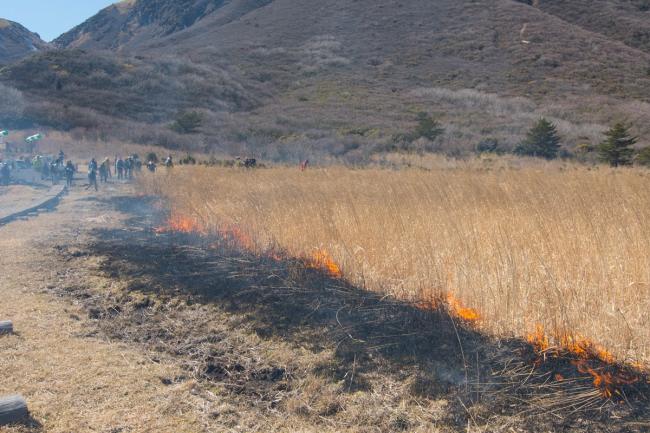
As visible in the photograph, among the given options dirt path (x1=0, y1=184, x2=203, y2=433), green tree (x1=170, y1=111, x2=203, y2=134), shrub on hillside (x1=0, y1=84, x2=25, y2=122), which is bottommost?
dirt path (x1=0, y1=184, x2=203, y2=433)

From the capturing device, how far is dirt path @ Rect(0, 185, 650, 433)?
350 centimetres

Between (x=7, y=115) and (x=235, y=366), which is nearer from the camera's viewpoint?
(x=235, y=366)

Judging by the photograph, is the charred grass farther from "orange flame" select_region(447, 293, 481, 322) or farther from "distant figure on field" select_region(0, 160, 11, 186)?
"distant figure on field" select_region(0, 160, 11, 186)

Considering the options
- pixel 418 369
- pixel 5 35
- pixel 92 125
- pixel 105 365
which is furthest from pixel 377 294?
pixel 5 35

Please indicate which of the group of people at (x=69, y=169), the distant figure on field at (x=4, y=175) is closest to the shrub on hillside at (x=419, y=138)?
the group of people at (x=69, y=169)

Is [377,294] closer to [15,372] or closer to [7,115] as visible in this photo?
[15,372]

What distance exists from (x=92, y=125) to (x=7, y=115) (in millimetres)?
4859

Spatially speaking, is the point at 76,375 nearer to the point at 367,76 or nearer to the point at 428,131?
the point at 428,131

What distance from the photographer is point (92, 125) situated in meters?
33.9

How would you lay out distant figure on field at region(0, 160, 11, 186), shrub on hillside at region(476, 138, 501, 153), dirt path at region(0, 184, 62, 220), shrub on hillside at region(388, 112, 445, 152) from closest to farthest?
1. dirt path at region(0, 184, 62, 220)
2. distant figure on field at region(0, 160, 11, 186)
3. shrub on hillside at region(476, 138, 501, 153)
4. shrub on hillside at region(388, 112, 445, 152)

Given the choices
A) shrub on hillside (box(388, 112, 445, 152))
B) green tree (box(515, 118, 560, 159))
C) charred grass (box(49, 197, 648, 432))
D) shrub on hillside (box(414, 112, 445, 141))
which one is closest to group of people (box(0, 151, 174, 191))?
charred grass (box(49, 197, 648, 432))

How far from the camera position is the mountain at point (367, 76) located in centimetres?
3391

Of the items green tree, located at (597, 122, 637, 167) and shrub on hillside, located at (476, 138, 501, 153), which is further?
shrub on hillside, located at (476, 138, 501, 153)

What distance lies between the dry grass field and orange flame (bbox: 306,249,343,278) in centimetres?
2
